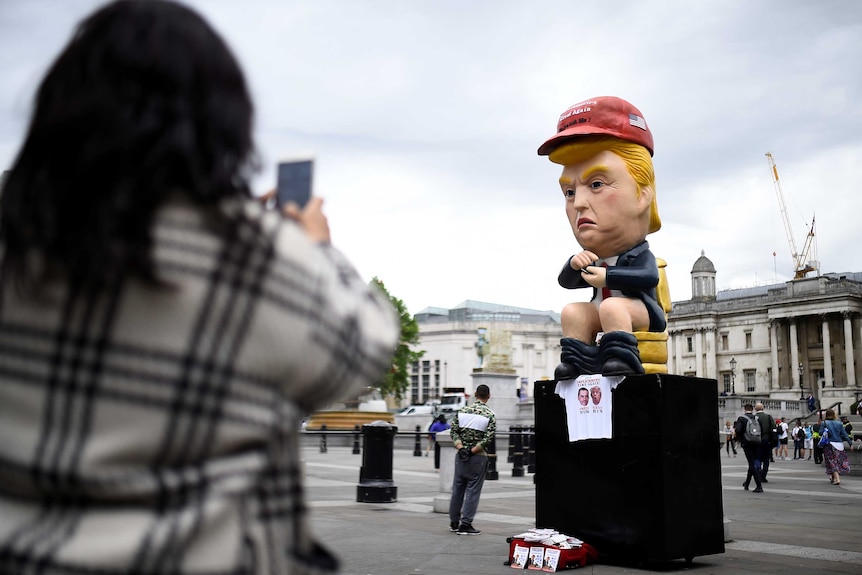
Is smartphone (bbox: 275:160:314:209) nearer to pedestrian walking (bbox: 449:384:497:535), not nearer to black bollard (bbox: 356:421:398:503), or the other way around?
pedestrian walking (bbox: 449:384:497:535)

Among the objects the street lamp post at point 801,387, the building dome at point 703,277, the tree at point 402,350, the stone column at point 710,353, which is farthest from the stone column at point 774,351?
the tree at point 402,350

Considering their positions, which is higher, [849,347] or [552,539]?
[849,347]

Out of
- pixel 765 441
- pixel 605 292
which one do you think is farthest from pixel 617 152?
pixel 765 441

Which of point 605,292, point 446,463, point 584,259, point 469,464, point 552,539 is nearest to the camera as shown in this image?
point 552,539

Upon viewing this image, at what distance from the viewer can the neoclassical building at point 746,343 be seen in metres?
82.6

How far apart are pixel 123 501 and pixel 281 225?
55 centimetres

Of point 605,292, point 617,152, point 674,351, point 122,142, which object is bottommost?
point 122,142

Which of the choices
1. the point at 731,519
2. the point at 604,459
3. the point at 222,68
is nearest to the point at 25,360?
the point at 222,68

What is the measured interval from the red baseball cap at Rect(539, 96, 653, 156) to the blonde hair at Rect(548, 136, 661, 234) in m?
0.06

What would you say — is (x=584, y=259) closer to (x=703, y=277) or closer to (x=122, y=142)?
(x=122, y=142)

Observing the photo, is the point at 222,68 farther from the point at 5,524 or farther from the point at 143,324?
the point at 5,524

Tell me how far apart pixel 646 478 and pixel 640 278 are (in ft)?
6.56

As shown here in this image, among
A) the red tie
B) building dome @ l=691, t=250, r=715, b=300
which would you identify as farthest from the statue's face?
building dome @ l=691, t=250, r=715, b=300

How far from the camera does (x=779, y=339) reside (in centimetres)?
8781
